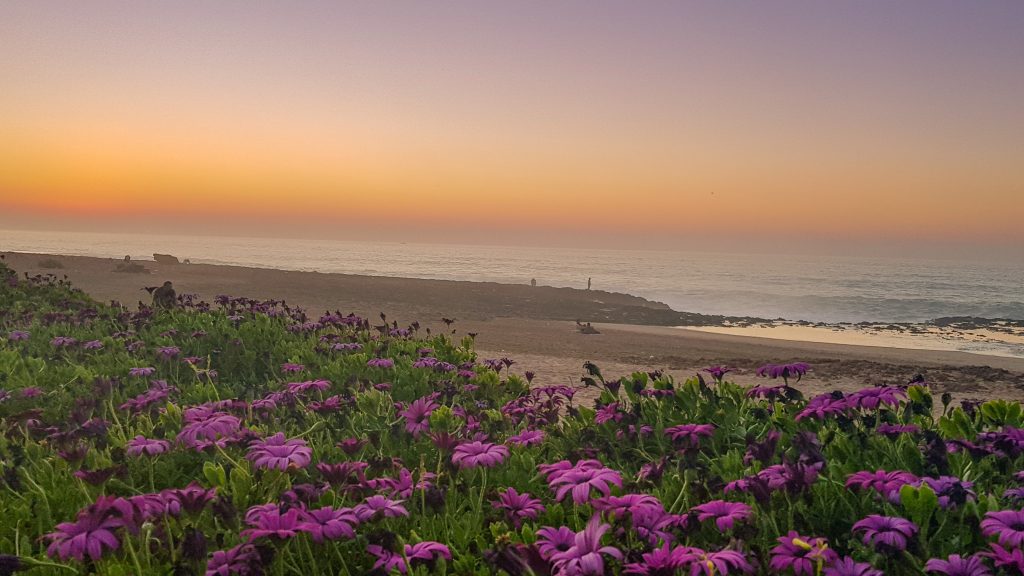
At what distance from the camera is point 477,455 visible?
2.93 meters

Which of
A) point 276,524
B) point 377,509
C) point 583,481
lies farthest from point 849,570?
point 276,524

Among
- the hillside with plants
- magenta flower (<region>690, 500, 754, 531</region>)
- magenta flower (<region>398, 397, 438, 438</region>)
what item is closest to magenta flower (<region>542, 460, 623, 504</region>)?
the hillside with plants

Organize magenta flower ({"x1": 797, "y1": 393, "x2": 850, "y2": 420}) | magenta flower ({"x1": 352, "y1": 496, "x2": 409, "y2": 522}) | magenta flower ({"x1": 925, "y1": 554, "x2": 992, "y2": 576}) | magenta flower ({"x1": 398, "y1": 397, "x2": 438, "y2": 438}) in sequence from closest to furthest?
1. magenta flower ({"x1": 925, "y1": 554, "x2": 992, "y2": 576})
2. magenta flower ({"x1": 352, "y1": 496, "x2": 409, "y2": 522})
3. magenta flower ({"x1": 797, "y1": 393, "x2": 850, "y2": 420})
4. magenta flower ({"x1": 398, "y1": 397, "x2": 438, "y2": 438})

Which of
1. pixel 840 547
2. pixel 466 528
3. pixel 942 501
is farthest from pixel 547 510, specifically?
pixel 942 501

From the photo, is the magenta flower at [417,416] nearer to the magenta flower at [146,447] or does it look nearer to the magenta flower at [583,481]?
the magenta flower at [146,447]

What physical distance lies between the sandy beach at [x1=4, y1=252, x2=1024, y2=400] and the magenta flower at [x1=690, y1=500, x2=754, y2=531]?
1029 centimetres

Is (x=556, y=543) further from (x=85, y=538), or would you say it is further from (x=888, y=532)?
(x=85, y=538)

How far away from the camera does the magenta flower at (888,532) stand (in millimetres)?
2137

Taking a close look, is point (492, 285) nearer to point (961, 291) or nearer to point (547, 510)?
point (547, 510)

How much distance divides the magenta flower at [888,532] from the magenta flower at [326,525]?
5.23ft

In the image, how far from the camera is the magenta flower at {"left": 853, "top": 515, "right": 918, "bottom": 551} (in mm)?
2137

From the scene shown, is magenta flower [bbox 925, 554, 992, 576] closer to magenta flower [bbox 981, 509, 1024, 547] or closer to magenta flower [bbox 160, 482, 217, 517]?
magenta flower [bbox 981, 509, 1024, 547]

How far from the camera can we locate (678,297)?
5625 centimetres

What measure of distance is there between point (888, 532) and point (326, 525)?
68.4 inches
